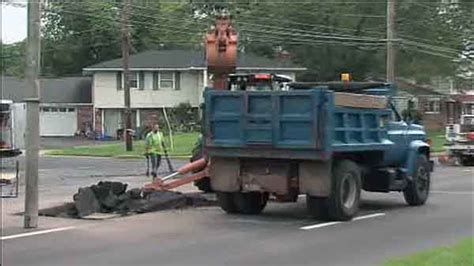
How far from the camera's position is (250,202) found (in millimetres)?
17234

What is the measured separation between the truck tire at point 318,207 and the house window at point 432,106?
63133mm

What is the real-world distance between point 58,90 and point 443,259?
62697mm

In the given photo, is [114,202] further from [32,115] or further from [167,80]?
[167,80]

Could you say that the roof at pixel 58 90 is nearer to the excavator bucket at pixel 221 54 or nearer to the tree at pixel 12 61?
the tree at pixel 12 61

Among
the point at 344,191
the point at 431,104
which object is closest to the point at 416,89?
the point at 431,104

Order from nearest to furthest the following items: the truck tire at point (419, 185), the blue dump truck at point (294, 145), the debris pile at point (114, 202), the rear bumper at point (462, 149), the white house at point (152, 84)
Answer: the blue dump truck at point (294, 145) < the debris pile at point (114, 202) < the truck tire at point (419, 185) < the rear bumper at point (462, 149) < the white house at point (152, 84)

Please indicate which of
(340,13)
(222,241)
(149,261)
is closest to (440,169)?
(222,241)

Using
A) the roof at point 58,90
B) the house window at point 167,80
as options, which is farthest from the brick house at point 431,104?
the roof at point 58,90

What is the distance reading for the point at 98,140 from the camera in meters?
61.8

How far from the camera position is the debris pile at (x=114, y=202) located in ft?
55.0

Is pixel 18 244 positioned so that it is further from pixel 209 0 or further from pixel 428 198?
pixel 209 0

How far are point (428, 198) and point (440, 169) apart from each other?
12.7m

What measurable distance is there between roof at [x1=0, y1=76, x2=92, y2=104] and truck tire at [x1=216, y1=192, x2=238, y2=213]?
5185 centimetres

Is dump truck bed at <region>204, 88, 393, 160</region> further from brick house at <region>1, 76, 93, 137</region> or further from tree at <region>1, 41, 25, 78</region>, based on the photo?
tree at <region>1, 41, 25, 78</region>
